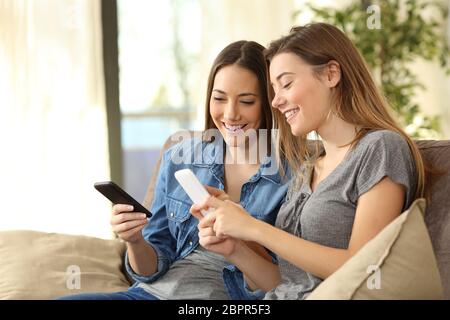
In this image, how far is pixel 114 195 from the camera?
1679 mm

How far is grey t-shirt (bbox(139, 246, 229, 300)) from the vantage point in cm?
175

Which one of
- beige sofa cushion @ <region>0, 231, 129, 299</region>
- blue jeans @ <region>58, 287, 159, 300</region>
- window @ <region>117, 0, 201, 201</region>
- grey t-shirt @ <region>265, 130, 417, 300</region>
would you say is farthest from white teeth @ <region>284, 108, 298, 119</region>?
window @ <region>117, 0, 201, 201</region>

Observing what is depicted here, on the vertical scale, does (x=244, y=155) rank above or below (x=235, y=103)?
below

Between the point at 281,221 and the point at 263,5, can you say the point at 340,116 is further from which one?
the point at 263,5

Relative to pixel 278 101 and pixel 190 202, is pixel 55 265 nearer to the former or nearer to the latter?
pixel 190 202

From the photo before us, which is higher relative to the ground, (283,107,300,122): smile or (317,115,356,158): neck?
(283,107,300,122): smile

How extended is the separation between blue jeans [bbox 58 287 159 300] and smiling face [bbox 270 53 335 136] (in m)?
0.55

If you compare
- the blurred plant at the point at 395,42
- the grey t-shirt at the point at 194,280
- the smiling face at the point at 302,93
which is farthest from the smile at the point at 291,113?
the blurred plant at the point at 395,42

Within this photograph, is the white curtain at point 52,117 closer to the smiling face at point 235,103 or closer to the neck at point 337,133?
the smiling face at point 235,103

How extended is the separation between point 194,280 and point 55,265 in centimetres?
51

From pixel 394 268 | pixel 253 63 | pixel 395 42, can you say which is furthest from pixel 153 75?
pixel 394 268

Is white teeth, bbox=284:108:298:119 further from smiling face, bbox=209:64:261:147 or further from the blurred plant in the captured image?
the blurred plant

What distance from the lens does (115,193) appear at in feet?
5.47
